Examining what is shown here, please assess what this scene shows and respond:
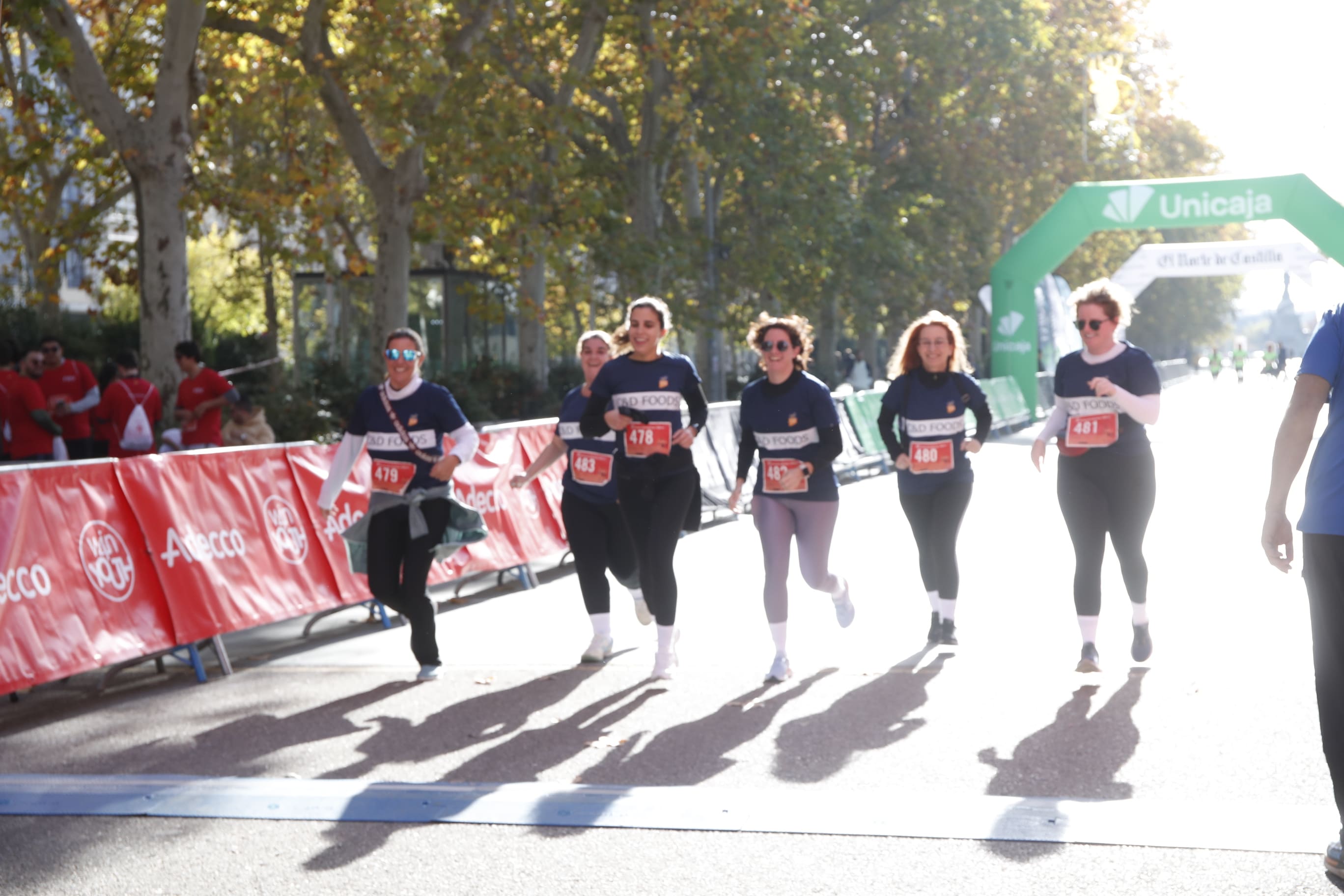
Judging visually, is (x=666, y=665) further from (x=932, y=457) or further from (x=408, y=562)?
(x=932, y=457)

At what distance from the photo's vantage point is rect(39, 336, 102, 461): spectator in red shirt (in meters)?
15.6

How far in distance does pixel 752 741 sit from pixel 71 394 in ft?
35.6

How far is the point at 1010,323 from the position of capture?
37.4 metres

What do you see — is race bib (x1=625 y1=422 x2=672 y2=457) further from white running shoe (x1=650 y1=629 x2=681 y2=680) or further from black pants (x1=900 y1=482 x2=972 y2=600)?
black pants (x1=900 y1=482 x2=972 y2=600)

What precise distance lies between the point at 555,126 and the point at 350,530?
15531 mm

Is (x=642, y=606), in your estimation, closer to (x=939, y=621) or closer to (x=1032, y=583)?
(x=939, y=621)

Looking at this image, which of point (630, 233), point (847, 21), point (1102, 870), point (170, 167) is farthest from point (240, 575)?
point (847, 21)

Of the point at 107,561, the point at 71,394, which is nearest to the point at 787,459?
the point at 107,561

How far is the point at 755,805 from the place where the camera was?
5660mm

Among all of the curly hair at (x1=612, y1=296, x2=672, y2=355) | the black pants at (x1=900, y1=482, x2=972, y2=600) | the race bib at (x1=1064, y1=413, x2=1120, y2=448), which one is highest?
the curly hair at (x1=612, y1=296, x2=672, y2=355)

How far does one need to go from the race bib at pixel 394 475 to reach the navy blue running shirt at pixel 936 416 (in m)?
2.41

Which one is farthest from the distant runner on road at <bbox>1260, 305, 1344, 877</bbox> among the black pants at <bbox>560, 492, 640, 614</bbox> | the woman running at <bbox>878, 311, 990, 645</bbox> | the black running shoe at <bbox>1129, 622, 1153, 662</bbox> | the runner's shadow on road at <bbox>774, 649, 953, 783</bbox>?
the black pants at <bbox>560, 492, 640, 614</bbox>

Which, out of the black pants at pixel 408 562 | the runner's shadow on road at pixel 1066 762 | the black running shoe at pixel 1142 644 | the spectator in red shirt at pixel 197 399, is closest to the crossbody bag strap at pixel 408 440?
the black pants at pixel 408 562

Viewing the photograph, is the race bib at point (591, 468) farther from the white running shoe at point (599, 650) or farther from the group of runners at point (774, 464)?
the white running shoe at point (599, 650)
